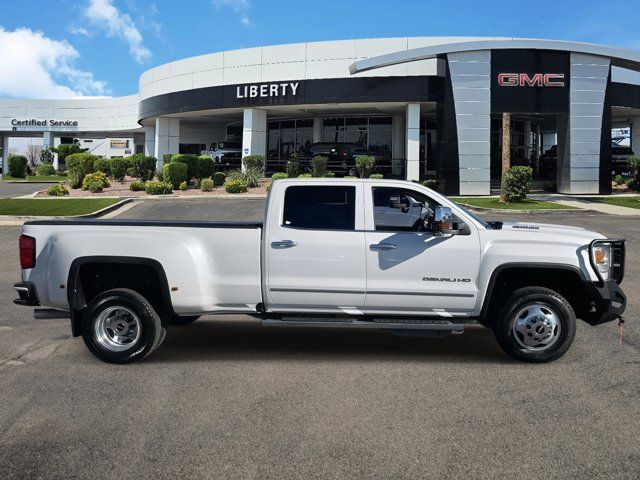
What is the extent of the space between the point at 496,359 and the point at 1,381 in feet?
15.7

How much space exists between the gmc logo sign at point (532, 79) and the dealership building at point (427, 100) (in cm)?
5

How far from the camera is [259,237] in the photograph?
577 cm

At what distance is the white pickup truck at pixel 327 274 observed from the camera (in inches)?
226

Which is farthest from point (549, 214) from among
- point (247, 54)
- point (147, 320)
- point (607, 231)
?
point (247, 54)

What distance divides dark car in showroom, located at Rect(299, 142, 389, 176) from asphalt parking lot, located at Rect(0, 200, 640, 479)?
2797 cm

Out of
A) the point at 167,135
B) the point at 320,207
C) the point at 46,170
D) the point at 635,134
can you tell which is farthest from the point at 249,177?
the point at 46,170

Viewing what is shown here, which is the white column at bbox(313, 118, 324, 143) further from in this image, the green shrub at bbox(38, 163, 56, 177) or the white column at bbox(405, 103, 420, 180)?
the green shrub at bbox(38, 163, 56, 177)

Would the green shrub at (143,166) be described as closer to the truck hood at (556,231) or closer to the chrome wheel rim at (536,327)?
the truck hood at (556,231)

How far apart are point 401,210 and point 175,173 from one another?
25.2 meters

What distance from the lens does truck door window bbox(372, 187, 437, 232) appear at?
19.5ft

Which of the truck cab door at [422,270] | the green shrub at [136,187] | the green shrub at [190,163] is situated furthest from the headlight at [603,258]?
the green shrub at [190,163]

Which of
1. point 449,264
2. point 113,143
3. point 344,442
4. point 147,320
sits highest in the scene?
point 113,143

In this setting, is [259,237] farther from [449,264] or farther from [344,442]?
[344,442]

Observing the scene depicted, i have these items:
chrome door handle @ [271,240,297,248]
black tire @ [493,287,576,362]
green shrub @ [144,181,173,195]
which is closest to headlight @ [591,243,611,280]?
black tire @ [493,287,576,362]
